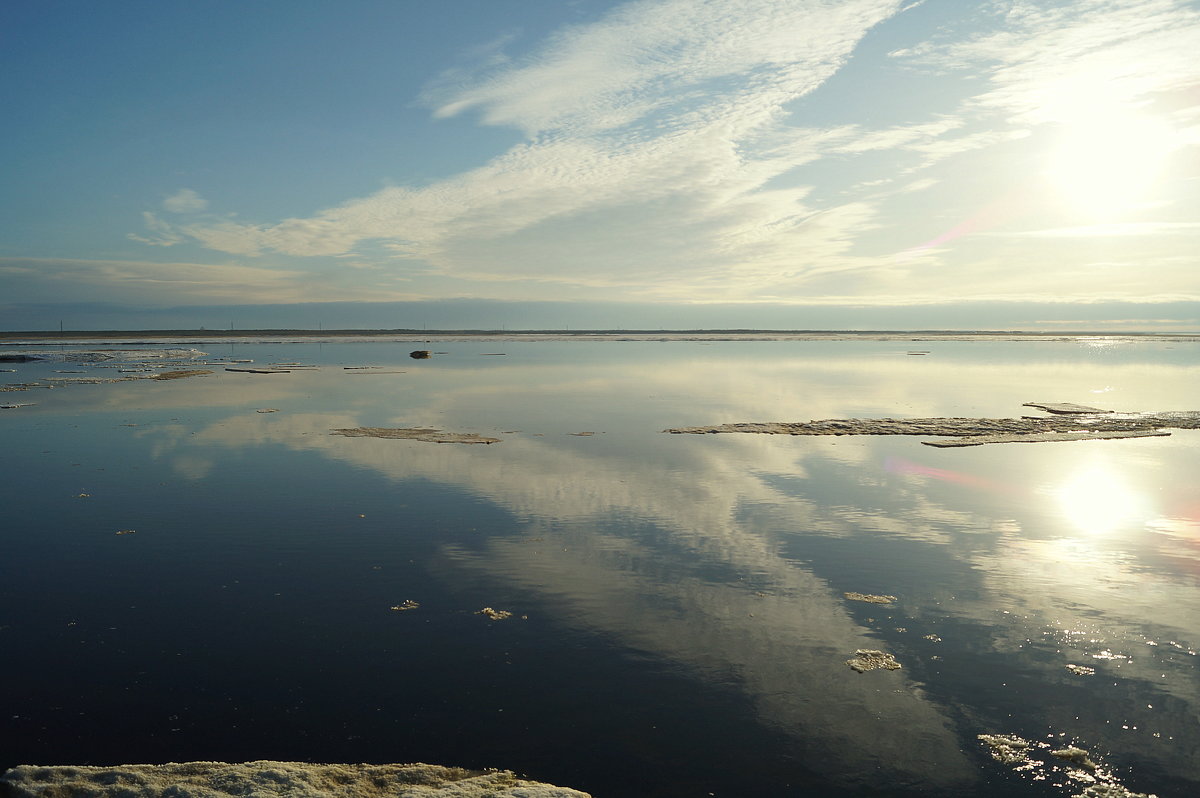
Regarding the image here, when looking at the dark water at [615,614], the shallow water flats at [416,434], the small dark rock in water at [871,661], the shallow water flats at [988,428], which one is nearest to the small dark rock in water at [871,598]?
the dark water at [615,614]

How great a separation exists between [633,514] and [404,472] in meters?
8.11

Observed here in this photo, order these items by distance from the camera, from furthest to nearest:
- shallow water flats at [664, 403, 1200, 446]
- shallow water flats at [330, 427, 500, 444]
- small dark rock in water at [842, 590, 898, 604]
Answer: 1. shallow water flats at [664, 403, 1200, 446]
2. shallow water flats at [330, 427, 500, 444]
3. small dark rock in water at [842, 590, 898, 604]

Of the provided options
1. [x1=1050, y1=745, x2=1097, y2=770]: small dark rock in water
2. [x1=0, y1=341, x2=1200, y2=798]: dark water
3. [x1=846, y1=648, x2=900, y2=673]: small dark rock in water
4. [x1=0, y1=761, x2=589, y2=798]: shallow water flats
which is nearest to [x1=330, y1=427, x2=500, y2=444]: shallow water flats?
[x1=0, y1=341, x2=1200, y2=798]: dark water

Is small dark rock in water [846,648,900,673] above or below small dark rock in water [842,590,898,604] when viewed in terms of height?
below

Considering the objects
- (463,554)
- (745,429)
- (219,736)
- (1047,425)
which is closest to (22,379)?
(745,429)

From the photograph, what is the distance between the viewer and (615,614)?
11492 mm

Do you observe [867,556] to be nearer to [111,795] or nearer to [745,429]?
[111,795]

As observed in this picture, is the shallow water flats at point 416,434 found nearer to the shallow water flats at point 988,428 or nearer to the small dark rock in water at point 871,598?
the shallow water flats at point 988,428

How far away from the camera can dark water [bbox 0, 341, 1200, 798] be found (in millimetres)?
7980

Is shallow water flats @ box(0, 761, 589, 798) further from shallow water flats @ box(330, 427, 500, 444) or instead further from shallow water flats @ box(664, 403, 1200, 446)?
shallow water flats @ box(664, 403, 1200, 446)

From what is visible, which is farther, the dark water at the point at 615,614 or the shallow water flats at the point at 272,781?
the dark water at the point at 615,614

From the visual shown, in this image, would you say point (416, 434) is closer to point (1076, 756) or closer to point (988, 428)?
point (988, 428)

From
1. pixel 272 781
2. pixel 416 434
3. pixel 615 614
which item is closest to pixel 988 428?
pixel 416 434

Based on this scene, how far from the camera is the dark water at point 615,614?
7980mm
